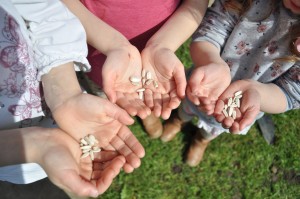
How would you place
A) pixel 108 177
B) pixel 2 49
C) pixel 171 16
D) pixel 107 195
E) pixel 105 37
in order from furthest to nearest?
1. pixel 107 195
2. pixel 171 16
3. pixel 105 37
4. pixel 2 49
5. pixel 108 177

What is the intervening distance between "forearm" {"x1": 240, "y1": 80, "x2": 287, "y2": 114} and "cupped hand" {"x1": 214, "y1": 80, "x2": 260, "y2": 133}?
3 centimetres

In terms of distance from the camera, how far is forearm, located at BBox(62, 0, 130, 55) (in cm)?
171

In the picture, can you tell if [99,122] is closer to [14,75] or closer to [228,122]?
[14,75]

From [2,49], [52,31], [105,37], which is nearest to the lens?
[2,49]

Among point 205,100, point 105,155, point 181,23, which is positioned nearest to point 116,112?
point 105,155

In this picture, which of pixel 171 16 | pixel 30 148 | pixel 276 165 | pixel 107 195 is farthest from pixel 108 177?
pixel 276 165

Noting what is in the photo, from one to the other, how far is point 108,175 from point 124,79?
50 cm

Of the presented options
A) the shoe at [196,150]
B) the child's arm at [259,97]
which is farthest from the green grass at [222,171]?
the child's arm at [259,97]

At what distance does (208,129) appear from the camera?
2.16 metres

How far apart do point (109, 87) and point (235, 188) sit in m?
1.43

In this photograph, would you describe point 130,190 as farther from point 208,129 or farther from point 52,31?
point 52,31

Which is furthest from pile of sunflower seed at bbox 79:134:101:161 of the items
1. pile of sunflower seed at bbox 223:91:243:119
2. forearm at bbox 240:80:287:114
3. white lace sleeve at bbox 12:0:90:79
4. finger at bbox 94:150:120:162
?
forearm at bbox 240:80:287:114

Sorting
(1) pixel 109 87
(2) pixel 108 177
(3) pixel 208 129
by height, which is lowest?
(3) pixel 208 129

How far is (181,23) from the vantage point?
70.7 inches
